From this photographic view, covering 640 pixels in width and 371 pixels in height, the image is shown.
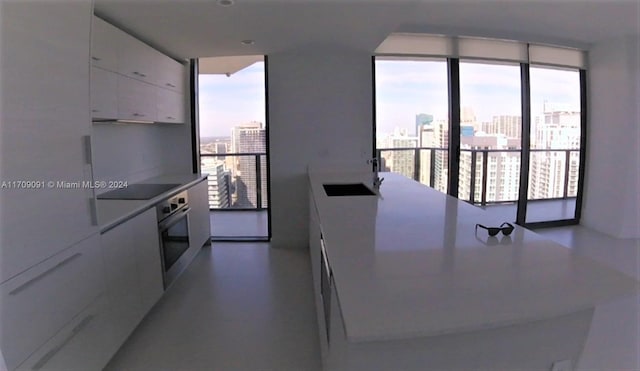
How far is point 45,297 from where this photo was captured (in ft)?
4.93

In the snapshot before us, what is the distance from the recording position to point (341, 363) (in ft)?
3.78

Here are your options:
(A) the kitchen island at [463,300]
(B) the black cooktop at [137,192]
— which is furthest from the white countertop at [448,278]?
(B) the black cooktop at [137,192]

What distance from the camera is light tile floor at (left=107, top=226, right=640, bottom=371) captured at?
213 cm

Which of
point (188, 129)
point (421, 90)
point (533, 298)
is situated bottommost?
point (533, 298)

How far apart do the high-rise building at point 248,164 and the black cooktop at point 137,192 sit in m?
1.54

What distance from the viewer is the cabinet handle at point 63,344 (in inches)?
58.0

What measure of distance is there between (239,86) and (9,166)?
3320mm

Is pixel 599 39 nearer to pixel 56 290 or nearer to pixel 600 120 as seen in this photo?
pixel 600 120

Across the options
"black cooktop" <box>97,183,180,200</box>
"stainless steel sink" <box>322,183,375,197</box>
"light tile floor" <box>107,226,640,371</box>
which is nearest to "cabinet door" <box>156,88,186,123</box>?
"black cooktop" <box>97,183,180,200</box>

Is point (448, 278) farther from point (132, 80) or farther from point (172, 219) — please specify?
point (132, 80)

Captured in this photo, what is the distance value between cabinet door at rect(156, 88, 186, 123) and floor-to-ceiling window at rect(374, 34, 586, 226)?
242cm

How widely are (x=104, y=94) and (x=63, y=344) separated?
5.80ft

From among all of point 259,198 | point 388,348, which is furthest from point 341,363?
point 259,198

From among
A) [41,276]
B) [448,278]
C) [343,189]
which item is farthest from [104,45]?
[448,278]
